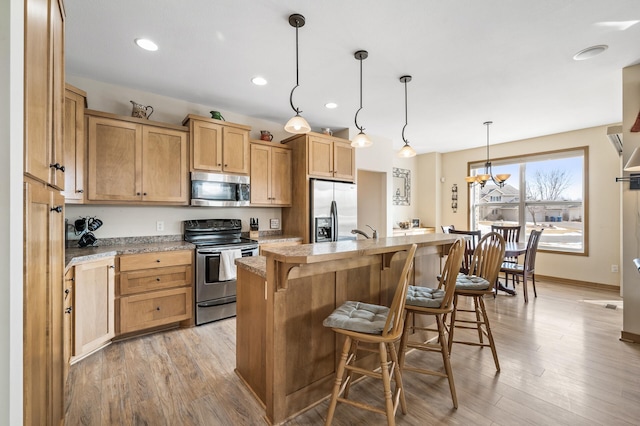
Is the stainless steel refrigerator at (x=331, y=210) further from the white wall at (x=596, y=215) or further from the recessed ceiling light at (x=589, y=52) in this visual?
the white wall at (x=596, y=215)

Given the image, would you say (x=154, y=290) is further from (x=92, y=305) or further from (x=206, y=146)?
(x=206, y=146)

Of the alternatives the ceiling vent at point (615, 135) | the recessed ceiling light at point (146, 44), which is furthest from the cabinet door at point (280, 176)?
the ceiling vent at point (615, 135)

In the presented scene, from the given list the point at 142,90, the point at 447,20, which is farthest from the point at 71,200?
the point at 447,20

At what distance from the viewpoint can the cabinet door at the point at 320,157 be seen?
4.04m

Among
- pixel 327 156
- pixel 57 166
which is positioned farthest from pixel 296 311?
pixel 327 156

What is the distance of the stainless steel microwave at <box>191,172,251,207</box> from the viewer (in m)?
3.35

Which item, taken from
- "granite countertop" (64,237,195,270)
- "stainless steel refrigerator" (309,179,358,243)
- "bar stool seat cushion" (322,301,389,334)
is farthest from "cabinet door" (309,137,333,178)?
"bar stool seat cushion" (322,301,389,334)

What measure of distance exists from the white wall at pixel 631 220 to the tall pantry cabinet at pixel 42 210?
4317 mm

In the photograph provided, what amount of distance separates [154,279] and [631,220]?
4769 millimetres

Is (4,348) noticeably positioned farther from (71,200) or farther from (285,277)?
(71,200)

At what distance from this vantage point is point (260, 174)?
393 centimetres

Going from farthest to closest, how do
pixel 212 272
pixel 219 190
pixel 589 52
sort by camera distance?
pixel 219 190
pixel 212 272
pixel 589 52

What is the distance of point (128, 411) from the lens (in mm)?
1779

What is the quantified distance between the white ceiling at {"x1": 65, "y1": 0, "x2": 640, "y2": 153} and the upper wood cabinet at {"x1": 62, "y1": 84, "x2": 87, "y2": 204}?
0.41m
